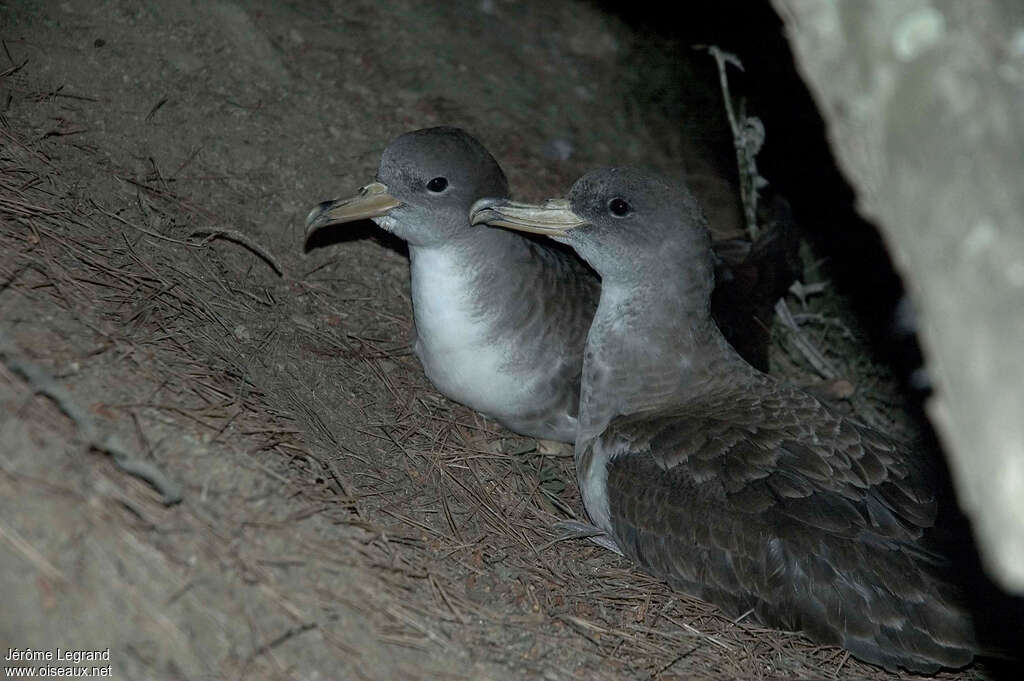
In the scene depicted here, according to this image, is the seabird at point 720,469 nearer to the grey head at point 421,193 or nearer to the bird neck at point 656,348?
the bird neck at point 656,348

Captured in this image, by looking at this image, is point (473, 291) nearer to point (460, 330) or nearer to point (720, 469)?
point (460, 330)

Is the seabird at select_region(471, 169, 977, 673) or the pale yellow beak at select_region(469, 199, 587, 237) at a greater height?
the pale yellow beak at select_region(469, 199, 587, 237)

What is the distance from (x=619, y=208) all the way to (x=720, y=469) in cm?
139

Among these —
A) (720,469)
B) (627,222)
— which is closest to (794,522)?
(720,469)

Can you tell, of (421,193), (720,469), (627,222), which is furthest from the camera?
(421,193)

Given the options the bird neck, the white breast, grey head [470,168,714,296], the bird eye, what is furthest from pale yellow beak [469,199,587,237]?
the bird neck

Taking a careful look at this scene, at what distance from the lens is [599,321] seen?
17.6 feet

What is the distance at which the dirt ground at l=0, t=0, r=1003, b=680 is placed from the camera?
3527 millimetres

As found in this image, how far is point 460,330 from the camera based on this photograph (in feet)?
17.8

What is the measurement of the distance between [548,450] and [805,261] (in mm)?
2658

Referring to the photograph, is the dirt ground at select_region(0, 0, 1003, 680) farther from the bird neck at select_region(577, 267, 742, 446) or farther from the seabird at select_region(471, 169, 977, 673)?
the bird neck at select_region(577, 267, 742, 446)

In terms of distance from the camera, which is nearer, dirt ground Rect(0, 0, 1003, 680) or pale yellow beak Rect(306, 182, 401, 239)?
dirt ground Rect(0, 0, 1003, 680)

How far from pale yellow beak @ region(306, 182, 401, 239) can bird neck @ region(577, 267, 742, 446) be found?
1.31 metres

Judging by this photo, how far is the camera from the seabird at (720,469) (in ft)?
14.6
